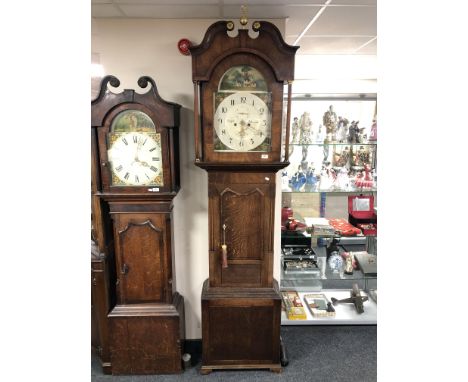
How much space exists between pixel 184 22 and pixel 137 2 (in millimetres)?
363

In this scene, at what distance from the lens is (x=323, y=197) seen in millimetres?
3387

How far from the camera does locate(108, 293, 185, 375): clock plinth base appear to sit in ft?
6.93

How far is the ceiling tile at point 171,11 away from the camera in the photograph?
188 cm

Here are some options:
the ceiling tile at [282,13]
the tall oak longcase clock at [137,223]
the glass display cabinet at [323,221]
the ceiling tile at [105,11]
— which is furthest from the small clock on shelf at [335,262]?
the ceiling tile at [105,11]

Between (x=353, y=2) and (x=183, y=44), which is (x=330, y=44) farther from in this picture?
(x=183, y=44)

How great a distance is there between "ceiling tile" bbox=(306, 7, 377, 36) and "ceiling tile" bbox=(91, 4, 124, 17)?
47.2 inches

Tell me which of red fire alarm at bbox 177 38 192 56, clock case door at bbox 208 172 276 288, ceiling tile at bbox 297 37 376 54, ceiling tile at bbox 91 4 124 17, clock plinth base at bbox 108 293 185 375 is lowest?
clock plinth base at bbox 108 293 185 375

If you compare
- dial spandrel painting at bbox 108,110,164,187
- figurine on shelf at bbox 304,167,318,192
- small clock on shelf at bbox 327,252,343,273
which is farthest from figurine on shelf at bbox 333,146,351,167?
dial spandrel painting at bbox 108,110,164,187

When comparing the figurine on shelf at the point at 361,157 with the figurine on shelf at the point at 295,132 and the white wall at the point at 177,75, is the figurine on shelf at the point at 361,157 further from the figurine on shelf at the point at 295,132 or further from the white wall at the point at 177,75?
the white wall at the point at 177,75

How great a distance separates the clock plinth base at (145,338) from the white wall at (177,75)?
12.4 inches

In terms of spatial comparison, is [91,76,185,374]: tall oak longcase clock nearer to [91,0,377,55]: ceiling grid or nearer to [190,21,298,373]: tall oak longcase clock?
[190,21,298,373]: tall oak longcase clock

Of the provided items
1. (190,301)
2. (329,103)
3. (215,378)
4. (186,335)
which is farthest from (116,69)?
(329,103)
